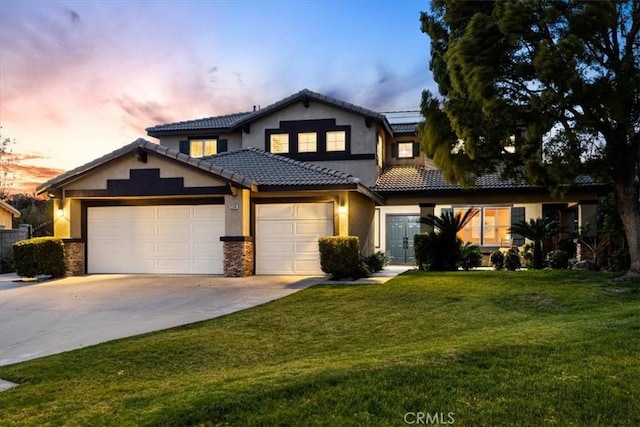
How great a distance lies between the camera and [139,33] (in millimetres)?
16781

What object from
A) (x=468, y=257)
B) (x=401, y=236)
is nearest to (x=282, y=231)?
(x=468, y=257)

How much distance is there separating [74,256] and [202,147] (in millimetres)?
7932

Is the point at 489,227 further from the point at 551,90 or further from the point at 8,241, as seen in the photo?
the point at 8,241

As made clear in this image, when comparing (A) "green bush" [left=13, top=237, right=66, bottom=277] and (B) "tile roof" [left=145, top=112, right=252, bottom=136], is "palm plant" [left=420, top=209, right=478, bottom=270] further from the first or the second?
(A) "green bush" [left=13, top=237, right=66, bottom=277]

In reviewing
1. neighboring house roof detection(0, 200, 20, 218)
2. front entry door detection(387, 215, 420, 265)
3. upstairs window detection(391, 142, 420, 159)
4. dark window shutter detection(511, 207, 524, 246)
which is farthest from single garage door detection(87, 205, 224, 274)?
dark window shutter detection(511, 207, 524, 246)

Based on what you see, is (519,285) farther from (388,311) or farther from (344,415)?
(344,415)

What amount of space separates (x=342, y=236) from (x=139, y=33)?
9.31 meters

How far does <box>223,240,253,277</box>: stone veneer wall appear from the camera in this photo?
1556 centimetres

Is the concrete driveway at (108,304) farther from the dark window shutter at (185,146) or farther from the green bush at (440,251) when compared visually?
the dark window shutter at (185,146)

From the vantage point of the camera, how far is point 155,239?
55.5 ft

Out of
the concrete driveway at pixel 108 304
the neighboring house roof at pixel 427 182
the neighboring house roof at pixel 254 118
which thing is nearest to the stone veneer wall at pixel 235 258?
the concrete driveway at pixel 108 304

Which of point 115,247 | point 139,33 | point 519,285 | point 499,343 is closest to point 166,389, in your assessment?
point 499,343

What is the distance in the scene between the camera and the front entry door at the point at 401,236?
23325 millimetres

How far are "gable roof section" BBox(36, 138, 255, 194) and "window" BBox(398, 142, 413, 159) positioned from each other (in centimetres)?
970
